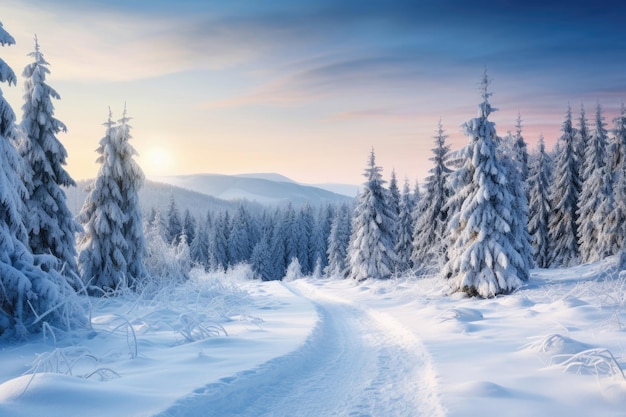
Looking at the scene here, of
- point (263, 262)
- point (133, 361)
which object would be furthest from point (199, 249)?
point (133, 361)

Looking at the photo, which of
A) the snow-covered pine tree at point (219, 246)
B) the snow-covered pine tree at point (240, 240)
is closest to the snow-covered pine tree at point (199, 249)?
the snow-covered pine tree at point (219, 246)

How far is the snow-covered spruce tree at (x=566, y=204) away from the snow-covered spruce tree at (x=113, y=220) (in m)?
37.2

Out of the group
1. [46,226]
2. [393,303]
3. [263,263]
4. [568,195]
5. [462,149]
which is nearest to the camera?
[46,226]

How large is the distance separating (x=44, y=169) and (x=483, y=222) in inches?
735

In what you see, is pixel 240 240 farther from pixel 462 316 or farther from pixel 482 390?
pixel 482 390

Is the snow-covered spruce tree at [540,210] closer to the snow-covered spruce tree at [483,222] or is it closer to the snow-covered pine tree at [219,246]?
the snow-covered spruce tree at [483,222]

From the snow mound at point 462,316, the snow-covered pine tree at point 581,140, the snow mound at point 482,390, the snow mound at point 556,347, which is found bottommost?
the snow mound at point 462,316

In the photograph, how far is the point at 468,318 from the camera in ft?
39.5

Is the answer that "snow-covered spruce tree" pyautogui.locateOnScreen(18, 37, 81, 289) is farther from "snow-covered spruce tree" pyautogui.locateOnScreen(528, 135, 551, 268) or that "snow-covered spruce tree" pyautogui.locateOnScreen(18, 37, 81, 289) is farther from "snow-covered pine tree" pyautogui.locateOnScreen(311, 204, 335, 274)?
"snow-covered pine tree" pyautogui.locateOnScreen(311, 204, 335, 274)

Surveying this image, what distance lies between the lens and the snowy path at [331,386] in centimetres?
562

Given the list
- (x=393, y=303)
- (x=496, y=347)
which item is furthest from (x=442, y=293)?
(x=496, y=347)

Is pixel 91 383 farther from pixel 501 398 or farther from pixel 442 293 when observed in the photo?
pixel 442 293

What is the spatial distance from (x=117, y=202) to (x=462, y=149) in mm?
17109

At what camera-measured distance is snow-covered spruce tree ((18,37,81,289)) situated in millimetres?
15688
